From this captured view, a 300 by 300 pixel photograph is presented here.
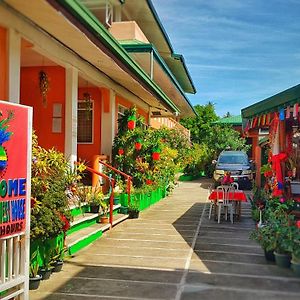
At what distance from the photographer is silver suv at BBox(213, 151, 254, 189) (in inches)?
793

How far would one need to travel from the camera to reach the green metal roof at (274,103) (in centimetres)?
699

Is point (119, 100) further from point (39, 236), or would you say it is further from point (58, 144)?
point (39, 236)

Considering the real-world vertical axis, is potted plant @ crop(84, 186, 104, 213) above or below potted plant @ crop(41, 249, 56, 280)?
above

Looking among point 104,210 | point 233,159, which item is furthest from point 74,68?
point 233,159

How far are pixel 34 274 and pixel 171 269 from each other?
2.03 metres

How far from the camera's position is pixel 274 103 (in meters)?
8.09

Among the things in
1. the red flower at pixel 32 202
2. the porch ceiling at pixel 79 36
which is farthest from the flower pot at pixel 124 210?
the red flower at pixel 32 202

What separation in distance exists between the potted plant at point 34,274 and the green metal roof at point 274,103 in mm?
4781

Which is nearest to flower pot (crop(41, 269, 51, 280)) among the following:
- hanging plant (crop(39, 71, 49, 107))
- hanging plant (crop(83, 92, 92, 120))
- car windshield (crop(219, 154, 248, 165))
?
hanging plant (crop(39, 71, 49, 107))

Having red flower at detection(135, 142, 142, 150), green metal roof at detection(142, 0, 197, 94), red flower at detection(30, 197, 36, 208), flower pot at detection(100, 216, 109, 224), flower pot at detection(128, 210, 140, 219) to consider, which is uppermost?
green metal roof at detection(142, 0, 197, 94)

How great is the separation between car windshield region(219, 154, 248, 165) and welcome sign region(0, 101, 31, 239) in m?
18.0

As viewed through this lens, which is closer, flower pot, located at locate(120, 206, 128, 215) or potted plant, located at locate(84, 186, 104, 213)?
potted plant, located at locate(84, 186, 104, 213)

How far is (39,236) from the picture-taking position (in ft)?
17.4

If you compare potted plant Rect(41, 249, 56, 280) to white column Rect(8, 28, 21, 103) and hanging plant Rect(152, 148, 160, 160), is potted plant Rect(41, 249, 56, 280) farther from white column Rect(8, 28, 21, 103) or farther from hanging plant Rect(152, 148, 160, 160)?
hanging plant Rect(152, 148, 160, 160)
